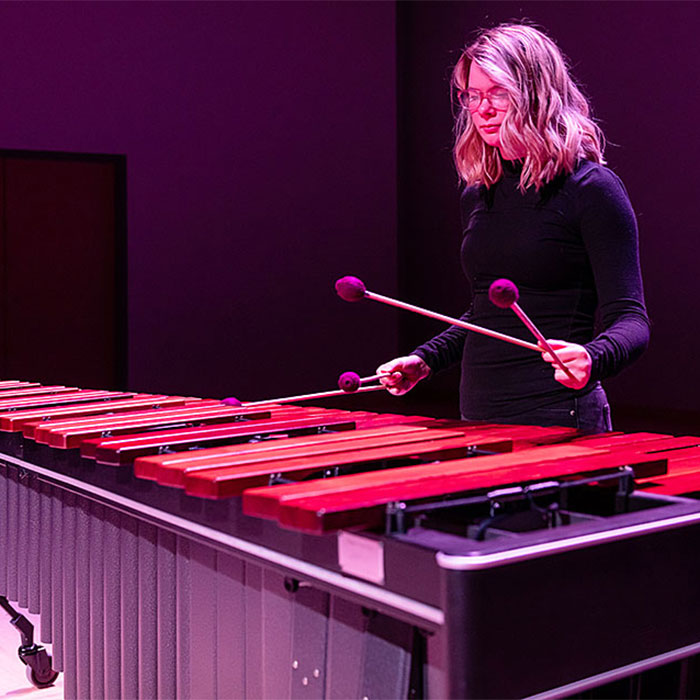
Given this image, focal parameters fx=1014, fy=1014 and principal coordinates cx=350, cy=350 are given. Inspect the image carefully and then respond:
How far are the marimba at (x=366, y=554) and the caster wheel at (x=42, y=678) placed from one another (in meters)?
0.87

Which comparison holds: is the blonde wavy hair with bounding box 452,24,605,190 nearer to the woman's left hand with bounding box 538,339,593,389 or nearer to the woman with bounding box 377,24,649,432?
the woman with bounding box 377,24,649,432

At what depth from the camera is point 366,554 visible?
1229 mm

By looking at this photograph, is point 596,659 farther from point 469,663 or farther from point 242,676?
point 242,676

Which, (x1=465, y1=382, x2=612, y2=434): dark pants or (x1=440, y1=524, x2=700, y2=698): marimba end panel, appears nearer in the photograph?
(x1=440, y1=524, x2=700, y2=698): marimba end panel

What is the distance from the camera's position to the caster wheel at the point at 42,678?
301 cm

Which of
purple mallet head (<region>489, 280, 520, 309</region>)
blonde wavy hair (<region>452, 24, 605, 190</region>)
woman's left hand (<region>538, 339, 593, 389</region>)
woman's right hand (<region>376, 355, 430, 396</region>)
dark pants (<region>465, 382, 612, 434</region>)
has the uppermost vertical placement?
blonde wavy hair (<region>452, 24, 605, 190</region>)

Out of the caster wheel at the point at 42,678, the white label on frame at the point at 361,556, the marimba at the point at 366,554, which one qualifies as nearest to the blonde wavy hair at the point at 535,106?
the marimba at the point at 366,554

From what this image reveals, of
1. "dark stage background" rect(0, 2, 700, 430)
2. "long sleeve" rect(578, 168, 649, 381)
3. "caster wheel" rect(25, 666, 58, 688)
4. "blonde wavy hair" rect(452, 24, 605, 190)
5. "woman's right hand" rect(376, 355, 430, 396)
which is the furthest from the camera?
"dark stage background" rect(0, 2, 700, 430)

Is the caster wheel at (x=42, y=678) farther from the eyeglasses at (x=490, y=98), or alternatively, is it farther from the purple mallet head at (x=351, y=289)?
the eyeglasses at (x=490, y=98)

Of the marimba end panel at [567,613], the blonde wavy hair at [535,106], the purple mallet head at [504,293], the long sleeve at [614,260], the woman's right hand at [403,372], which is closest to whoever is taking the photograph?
the marimba end panel at [567,613]

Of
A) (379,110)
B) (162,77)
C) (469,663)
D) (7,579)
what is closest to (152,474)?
(469,663)

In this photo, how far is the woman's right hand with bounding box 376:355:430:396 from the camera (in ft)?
7.55

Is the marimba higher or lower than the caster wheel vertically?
higher

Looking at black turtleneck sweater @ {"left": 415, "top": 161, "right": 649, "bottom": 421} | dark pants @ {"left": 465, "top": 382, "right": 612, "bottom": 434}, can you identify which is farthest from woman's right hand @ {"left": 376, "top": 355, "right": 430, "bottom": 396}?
dark pants @ {"left": 465, "top": 382, "right": 612, "bottom": 434}
